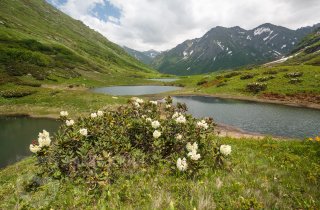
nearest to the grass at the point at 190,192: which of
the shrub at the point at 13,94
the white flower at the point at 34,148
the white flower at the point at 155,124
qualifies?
the white flower at the point at 34,148

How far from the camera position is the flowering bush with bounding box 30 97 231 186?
773cm

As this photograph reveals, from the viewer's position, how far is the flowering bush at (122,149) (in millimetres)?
7734

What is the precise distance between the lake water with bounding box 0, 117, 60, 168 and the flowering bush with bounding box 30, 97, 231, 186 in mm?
15627

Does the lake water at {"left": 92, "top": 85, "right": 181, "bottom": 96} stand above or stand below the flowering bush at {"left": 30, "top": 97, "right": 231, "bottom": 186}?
below

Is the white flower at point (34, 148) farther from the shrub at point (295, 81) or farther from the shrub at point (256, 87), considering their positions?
the shrub at point (295, 81)

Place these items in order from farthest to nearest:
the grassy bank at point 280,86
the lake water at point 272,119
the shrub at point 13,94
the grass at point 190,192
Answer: the grassy bank at point 280,86 → the shrub at point 13,94 → the lake water at point 272,119 → the grass at point 190,192

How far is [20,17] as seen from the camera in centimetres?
18925

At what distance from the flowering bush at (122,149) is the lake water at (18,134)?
1563cm

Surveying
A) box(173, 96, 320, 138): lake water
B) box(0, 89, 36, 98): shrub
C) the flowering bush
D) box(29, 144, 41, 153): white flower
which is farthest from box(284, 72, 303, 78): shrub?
box(29, 144, 41, 153): white flower

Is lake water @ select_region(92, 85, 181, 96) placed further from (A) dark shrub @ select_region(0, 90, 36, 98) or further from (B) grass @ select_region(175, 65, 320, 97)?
(A) dark shrub @ select_region(0, 90, 36, 98)

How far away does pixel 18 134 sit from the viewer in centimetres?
2980

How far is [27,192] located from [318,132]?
32.3 metres

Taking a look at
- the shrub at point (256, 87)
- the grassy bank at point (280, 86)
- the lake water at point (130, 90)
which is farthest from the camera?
the lake water at point (130, 90)

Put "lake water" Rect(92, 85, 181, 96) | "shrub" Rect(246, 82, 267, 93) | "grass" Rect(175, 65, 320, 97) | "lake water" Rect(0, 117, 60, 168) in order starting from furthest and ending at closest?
"lake water" Rect(92, 85, 181, 96), "shrub" Rect(246, 82, 267, 93), "grass" Rect(175, 65, 320, 97), "lake water" Rect(0, 117, 60, 168)
